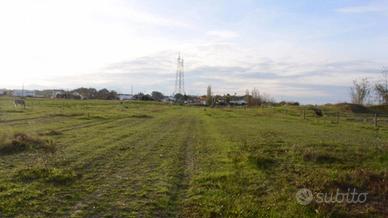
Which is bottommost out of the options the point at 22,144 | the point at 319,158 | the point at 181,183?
the point at 181,183

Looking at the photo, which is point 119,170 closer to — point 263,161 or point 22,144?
point 263,161

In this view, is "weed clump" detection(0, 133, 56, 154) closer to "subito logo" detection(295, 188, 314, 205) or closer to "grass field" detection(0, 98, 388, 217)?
"grass field" detection(0, 98, 388, 217)

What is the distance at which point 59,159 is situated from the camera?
16531mm

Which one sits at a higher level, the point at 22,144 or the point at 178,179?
the point at 22,144

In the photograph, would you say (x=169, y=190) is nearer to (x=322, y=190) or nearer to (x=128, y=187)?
(x=128, y=187)

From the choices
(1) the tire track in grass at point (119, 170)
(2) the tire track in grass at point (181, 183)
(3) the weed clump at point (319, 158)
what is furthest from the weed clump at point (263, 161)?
(1) the tire track in grass at point (119, 170)

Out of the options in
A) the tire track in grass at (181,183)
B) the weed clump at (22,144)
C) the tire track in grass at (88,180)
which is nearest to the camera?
the tire track in grass at (88,180)

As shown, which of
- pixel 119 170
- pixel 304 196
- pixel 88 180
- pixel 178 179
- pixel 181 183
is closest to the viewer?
pixel 304 196

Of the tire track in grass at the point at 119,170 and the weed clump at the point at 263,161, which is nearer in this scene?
the tire track in grass at the point at 119,170

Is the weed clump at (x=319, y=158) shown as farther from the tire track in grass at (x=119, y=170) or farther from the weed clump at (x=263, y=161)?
the tire track in grass at (x=119, y=170)

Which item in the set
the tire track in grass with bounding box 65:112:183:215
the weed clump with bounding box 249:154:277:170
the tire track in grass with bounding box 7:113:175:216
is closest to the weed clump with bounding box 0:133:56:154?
the tire track in grass with bounding box 7:113:175:216

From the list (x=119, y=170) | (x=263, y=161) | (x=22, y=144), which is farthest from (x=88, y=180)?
(x=22, y=144)

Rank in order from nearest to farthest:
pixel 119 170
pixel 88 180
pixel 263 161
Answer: pixel 88 180 < pixel 119 170 < pixel 263 161

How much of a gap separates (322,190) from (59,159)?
9.10 meters
